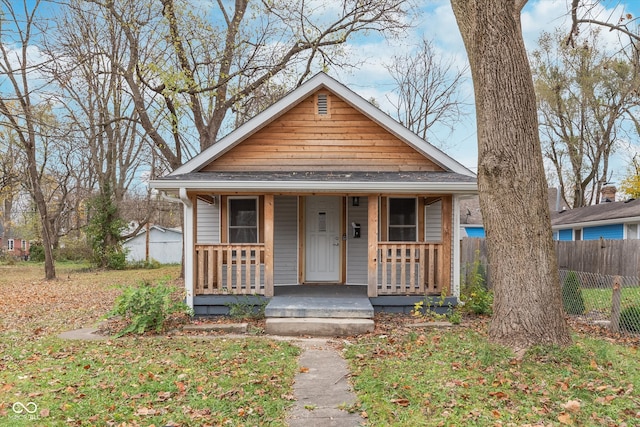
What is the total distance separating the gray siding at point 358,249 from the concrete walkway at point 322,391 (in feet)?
12.2

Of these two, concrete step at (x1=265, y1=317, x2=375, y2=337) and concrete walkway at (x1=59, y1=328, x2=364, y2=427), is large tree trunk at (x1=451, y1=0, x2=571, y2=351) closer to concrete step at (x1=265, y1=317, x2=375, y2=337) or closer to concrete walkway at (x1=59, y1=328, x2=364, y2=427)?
concrete walkway at (x1=59, y1=328, x2=364, y2=427)

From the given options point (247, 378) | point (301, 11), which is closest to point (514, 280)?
point (247, 378)

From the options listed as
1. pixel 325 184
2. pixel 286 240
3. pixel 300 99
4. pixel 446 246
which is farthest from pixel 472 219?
pixel 325 184

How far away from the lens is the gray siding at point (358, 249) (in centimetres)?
1059

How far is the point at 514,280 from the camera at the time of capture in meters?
5.54

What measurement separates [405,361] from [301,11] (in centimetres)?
1344

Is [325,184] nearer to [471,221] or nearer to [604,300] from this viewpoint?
[604,300]

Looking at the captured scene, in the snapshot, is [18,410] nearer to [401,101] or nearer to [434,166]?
[434,166]

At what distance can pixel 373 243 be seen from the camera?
28.4ft

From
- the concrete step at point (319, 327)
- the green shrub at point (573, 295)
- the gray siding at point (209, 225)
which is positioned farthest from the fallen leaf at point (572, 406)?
the gray siding at point (209, 225)

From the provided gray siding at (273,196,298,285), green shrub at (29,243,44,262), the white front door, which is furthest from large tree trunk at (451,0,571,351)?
green shrub at (29,243,44,262)

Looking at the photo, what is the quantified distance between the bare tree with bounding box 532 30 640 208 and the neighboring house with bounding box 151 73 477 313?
18174 mm

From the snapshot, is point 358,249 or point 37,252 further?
Result: point 37,252

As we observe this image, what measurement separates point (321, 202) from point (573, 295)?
5.48 metres
